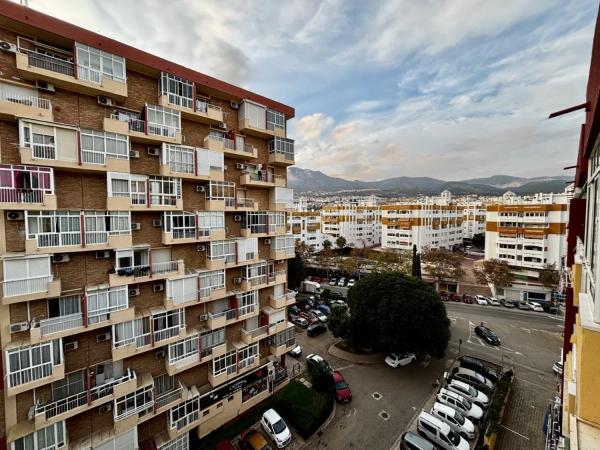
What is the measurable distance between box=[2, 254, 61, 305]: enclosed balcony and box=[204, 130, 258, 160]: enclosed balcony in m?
7.67

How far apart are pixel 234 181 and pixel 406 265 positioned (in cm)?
3401

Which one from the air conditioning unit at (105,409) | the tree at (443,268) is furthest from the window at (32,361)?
the tree at (443,268)

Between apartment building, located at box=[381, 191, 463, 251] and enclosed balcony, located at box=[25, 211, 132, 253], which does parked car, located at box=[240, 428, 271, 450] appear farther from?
apartment building, located at box=[381, 191, 463, 251]

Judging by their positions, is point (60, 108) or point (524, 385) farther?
point (524, 385)

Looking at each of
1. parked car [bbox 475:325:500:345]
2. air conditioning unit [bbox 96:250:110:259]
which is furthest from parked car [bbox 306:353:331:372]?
parked car [bbox 475:325:500:345]

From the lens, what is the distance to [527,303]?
3222cm

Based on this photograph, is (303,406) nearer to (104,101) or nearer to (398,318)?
(398,318)

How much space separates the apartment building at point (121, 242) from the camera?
888 cm

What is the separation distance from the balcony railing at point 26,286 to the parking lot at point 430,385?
45.3 ft

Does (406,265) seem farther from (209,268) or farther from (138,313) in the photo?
(138,313)

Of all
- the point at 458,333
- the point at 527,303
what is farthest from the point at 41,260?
the point at 527,303

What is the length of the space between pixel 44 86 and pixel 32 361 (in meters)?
9.32

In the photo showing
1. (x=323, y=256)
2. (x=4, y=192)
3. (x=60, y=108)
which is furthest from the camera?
(x=323, y=256)

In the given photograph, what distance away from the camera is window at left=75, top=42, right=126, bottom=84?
9.73 meters
